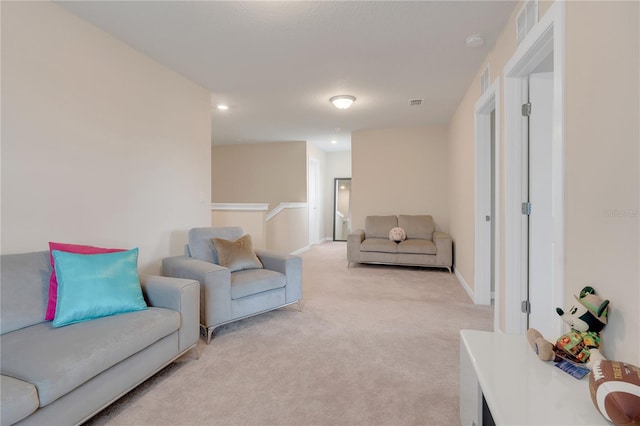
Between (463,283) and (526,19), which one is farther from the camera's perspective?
(463,283)

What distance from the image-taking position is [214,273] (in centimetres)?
246

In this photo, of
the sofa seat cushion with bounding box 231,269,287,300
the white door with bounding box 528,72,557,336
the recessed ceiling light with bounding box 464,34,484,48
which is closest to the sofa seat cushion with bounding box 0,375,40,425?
the sofa seat cushion with bounding box 231,269,287,300

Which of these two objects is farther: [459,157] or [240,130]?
[240,130]

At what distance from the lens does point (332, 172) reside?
861 centimetres

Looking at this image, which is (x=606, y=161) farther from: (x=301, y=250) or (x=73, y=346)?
(x=301, y=250)

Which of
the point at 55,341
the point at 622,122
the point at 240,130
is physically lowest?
the point at 55,341

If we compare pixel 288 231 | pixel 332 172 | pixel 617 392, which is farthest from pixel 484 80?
pixel 332 172

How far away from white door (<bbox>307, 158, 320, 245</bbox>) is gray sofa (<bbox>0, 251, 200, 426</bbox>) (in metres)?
5.34

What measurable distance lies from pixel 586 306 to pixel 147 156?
325cm

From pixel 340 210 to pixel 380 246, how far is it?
3.73m

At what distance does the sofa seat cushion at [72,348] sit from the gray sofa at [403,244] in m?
3.68

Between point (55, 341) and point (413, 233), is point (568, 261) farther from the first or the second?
point (413, 233)

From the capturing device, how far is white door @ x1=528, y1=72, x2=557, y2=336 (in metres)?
2.17

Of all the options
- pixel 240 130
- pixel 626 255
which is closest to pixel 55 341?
pixel 626 255
